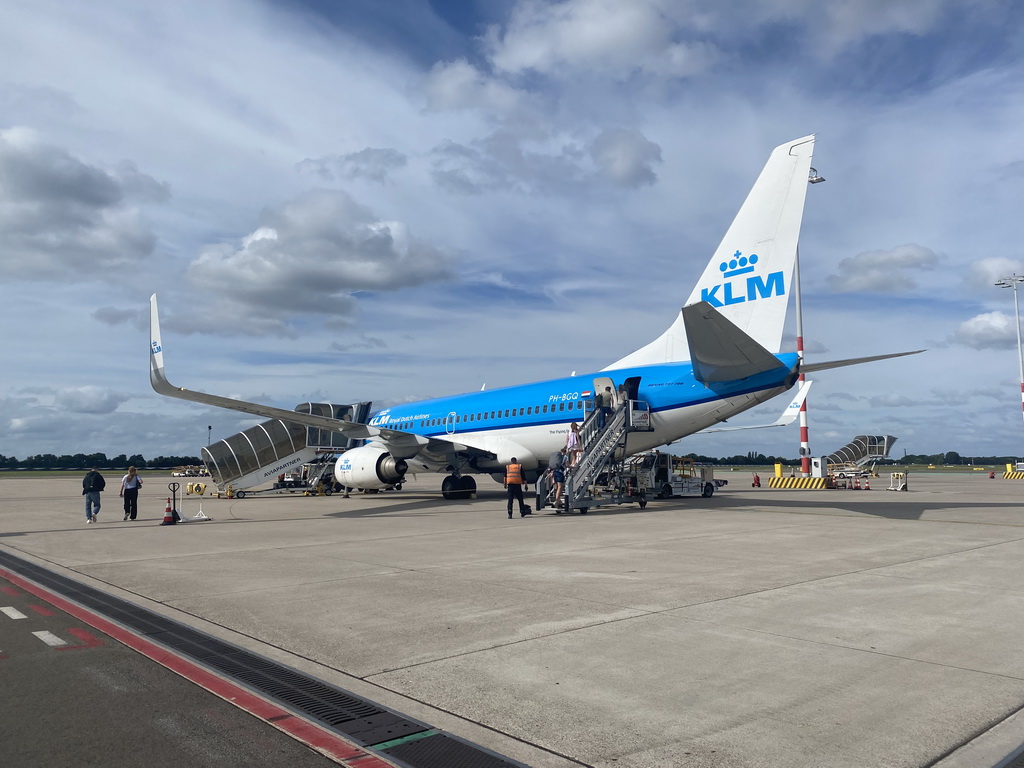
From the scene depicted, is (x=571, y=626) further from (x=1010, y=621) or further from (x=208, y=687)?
(x=1010, y=621)

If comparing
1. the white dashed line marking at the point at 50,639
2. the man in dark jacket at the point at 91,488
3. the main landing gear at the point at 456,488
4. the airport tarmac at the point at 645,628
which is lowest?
the airport tarmac at the point at 645,628

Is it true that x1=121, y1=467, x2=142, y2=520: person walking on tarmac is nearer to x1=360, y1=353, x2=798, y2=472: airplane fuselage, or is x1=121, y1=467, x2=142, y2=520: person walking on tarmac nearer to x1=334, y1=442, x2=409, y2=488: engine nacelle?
x1=334, y1=442, x2=409, y2=488: engine nacelle

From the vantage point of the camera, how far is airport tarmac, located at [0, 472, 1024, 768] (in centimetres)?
398

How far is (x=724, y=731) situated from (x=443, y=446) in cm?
2034

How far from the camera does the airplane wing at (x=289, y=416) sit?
19281mm

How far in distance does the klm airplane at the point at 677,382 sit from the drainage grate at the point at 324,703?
1010 cm

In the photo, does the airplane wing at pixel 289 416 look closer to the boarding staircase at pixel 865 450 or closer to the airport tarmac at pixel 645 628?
the airport tarmac at pixel 645 628

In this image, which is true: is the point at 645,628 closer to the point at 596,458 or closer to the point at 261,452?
the point at 596,458

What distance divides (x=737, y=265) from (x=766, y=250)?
881 millimetres

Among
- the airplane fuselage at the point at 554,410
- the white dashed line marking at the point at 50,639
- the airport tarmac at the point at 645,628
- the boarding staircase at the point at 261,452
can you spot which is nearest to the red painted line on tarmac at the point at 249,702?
the white dashed line marking at the point at 50,639

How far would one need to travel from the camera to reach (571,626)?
638 cm

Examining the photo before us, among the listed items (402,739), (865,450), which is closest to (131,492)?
(402,739)

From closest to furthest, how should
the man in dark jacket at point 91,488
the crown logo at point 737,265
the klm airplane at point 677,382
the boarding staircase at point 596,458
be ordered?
1. the klm airplane at point 677,382
2. the crown logo at point 737,265
3. the man in dark jacket at point 91,488
4. the boarding staircase at point 596,458

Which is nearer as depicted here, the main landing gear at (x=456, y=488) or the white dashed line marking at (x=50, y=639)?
the white dashed line marking at (x=50, y=639)
